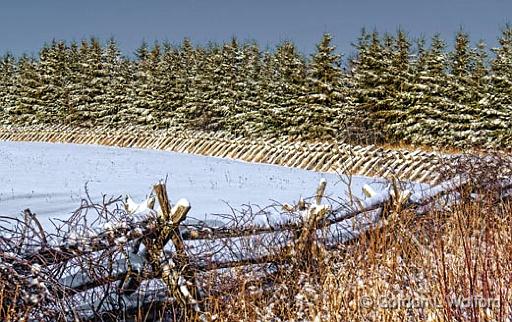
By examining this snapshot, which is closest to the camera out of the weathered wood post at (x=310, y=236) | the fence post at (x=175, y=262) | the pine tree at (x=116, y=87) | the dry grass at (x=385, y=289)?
the dry grass at (x=385, y=289)

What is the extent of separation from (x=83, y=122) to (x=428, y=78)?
25.3 metres

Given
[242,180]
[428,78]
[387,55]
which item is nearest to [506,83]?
[428,78]

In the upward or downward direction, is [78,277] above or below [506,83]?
below

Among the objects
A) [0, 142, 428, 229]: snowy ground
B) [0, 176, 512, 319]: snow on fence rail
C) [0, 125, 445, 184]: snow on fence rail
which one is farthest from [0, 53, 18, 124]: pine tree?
[0, 176, 512, 319]: snow on fence rail

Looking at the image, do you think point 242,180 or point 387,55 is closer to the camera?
point 242,180

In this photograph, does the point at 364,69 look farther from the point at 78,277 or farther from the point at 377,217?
the point at 78,277

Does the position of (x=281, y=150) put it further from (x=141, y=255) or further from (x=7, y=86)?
(x=7, y=86)

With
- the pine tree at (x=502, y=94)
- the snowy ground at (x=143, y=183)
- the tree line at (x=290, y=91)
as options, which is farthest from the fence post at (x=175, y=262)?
the pine tree at (x=502, y=94)

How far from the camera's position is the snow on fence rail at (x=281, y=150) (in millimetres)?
12766

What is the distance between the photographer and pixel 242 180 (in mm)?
11797

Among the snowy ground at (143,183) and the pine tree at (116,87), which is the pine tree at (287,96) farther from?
the snowy ground at (143,183)

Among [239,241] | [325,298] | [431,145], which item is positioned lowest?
[325,298]

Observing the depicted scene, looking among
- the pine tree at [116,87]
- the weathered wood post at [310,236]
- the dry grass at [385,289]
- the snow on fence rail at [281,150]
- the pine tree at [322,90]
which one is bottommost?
the dry grass at [385,289]

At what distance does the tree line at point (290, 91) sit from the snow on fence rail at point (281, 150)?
334 centimetres
